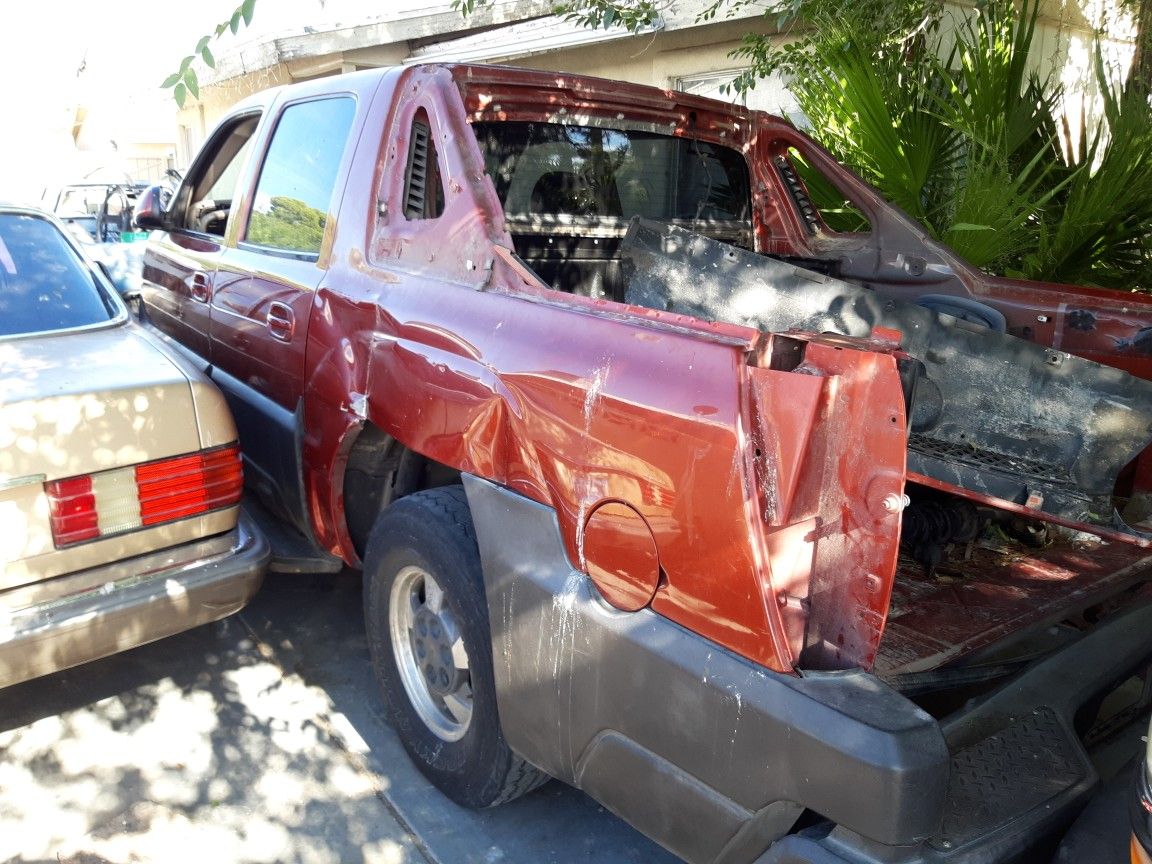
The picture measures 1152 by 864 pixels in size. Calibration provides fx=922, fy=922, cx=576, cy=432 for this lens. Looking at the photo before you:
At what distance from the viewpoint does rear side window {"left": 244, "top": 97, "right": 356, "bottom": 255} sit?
3346mm

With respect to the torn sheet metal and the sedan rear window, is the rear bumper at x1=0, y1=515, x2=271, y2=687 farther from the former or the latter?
the torn sheet metal

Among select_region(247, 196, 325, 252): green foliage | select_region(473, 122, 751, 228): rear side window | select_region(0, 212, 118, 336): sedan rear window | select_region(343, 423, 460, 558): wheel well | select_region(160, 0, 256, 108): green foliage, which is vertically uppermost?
select_region(160, 0, 256, 108): green foliage

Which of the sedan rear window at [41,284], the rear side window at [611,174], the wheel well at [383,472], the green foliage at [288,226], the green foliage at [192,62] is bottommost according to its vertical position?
the wheel well at [383,472]

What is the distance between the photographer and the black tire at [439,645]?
2611 mm

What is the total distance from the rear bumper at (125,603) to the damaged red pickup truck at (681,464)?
1.25ft

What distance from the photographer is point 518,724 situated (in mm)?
2379

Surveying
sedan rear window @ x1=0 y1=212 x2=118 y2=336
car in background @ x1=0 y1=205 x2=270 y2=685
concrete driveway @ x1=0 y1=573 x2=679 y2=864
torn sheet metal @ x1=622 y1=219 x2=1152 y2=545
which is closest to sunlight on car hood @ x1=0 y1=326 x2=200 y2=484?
car in background @ x1=0 y1=205 x2=270 y2=685

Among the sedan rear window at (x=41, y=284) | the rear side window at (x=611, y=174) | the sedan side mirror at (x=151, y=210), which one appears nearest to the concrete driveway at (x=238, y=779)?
the sedan rear window at (x=41, y=284)

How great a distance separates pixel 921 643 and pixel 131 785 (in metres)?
2.50

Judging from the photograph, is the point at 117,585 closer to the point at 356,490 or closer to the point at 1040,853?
the point at 356,490

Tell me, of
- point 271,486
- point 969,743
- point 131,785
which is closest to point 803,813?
point 969,743

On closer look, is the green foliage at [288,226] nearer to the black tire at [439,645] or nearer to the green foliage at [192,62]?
the green foliage at [192,62]

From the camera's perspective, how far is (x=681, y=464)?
1898 millimetres

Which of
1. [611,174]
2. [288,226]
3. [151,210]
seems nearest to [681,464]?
Answer: [611,174]
